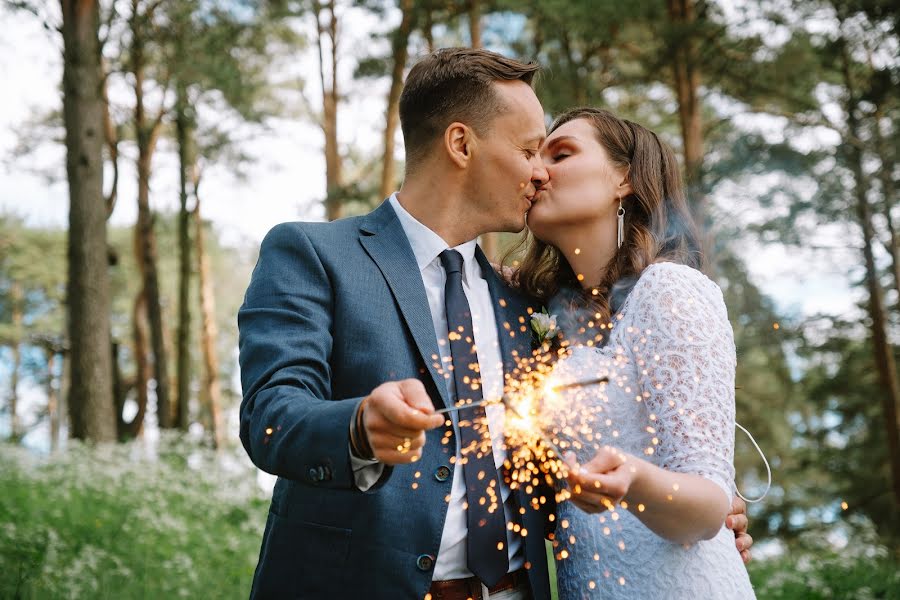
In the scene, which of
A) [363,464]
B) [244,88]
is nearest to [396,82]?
[244,88]

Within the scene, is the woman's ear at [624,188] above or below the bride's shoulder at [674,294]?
above

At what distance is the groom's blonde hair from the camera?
129 inches

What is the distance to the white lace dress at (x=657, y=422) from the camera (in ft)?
8.53

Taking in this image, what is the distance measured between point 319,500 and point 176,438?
→ 14094mm

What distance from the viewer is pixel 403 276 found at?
283 centimetres

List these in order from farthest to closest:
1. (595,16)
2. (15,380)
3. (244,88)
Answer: (15,380) → (244,88) → (595,16)

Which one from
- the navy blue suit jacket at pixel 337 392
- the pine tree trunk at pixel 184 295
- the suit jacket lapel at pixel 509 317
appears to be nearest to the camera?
the navy blue suit jacket at pixel 337 392

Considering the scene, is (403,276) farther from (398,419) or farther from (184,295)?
(184,295)

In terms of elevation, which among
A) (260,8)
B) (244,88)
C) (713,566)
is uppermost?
(260,8)

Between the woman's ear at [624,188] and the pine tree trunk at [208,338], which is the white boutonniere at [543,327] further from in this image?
the pine tree trunk at [208,338]

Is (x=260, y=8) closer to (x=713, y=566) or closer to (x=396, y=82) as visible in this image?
(x=396, y=82)

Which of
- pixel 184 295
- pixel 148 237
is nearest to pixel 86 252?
pixel 148 237

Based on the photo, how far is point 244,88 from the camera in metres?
16.9

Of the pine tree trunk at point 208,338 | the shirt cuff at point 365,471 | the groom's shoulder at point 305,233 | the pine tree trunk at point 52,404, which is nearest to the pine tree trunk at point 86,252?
the pine tree trunk at point 208,338
